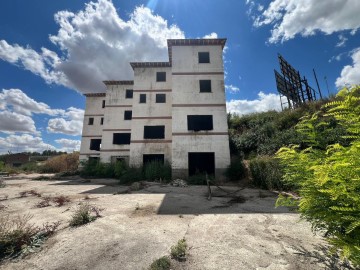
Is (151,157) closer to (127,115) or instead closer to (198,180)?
(198,180)

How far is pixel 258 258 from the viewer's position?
3.16 meters

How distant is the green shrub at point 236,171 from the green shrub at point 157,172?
16.4 feet

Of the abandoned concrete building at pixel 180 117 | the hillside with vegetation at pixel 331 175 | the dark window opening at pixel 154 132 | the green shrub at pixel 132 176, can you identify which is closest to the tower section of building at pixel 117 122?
the abandoned concrete building at pixel 180 117

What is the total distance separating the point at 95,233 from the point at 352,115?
5.08 metres

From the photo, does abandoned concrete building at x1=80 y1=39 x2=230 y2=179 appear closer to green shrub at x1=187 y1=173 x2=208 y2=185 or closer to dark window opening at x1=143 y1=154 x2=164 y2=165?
dark window opening at x1=143 y1=154 x2=164 y2=165

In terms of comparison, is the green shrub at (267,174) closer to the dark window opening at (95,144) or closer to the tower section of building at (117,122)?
the tower section of building at (117,122)

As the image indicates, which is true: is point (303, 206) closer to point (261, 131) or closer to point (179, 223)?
point (179, 223)

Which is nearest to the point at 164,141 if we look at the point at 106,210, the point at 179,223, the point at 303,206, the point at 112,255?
the point at 106,210

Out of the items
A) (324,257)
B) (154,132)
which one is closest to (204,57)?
(154,132)

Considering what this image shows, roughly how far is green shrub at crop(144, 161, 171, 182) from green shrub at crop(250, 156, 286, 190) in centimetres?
689

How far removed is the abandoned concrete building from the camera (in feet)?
52.4

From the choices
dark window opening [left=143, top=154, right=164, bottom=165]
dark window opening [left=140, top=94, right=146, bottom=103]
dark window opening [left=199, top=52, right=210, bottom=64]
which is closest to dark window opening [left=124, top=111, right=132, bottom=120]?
dark window opening [left=140, top=94, right=146, bottom=103]

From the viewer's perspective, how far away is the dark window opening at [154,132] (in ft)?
63.4

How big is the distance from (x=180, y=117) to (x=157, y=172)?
5370 millimetres
